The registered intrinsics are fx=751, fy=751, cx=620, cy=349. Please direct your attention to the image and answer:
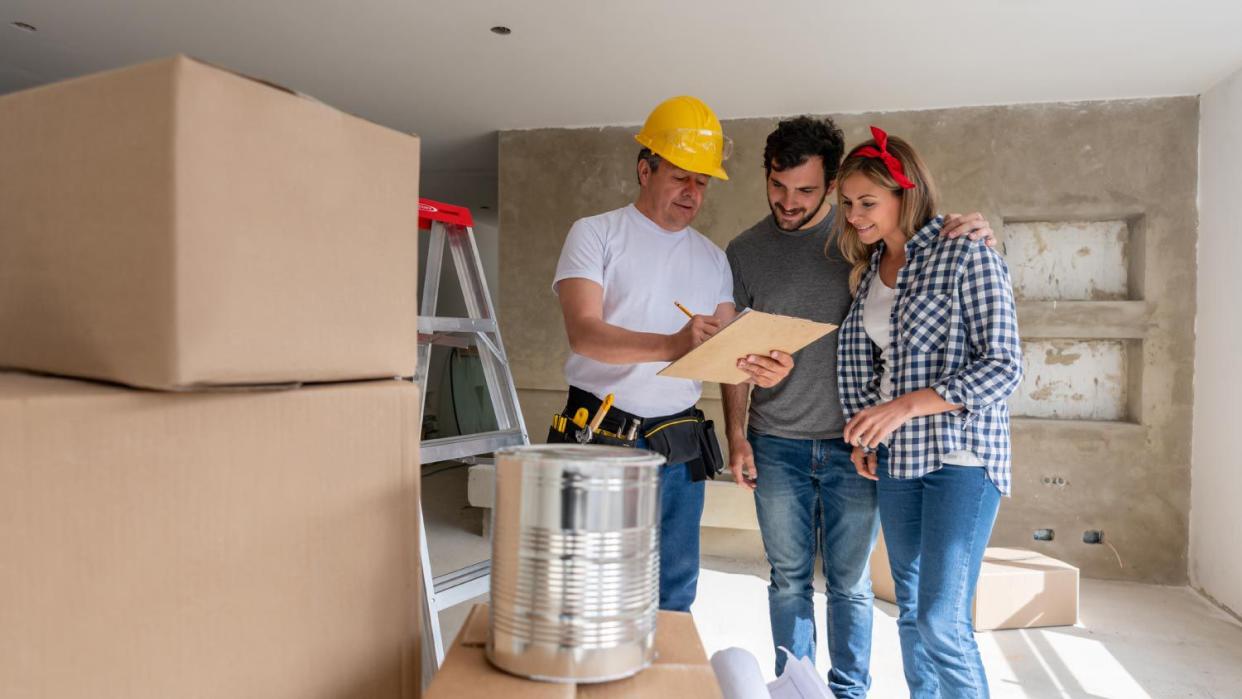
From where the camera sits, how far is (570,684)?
25.5 inches

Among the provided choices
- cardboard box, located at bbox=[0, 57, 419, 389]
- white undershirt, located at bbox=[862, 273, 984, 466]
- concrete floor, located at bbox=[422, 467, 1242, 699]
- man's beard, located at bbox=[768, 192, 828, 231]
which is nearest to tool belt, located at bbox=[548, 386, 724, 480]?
white undershirt, located at bbox=[862, 273, 984, 466]

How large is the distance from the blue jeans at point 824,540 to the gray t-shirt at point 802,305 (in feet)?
0.20

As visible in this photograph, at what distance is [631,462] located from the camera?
2.12 ft

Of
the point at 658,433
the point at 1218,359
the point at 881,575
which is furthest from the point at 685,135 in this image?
the point at 1218,359

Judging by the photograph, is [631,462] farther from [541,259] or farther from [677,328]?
[541,259]

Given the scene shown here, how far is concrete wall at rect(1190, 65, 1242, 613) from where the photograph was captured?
3840 millimetres

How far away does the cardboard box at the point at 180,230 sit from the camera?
58cm

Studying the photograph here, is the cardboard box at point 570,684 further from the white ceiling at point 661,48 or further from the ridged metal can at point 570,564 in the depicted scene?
the white ceiling at point 661,48

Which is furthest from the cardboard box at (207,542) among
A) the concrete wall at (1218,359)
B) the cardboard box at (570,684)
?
the concrete wall at (1218,359)

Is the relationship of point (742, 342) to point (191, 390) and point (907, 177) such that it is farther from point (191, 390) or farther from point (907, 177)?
point (191, 390)

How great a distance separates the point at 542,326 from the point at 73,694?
15.7 ft

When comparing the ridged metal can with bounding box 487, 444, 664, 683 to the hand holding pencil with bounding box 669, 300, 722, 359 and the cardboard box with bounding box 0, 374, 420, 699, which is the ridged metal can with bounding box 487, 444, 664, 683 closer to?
the cardboard box with bounding box 0, 374, 420, 699

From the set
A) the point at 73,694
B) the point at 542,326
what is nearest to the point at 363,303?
the point at 73,694

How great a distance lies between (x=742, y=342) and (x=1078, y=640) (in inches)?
115
